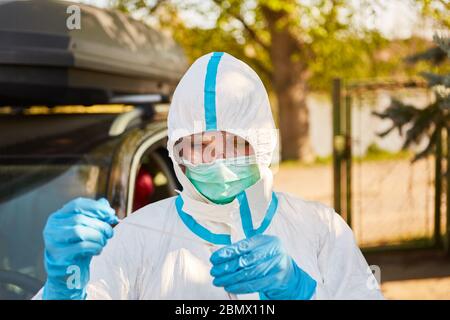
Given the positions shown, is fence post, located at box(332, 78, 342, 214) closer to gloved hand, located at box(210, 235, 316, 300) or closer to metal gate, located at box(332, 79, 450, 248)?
metal gate, located at box(332, 79, 450, 248)

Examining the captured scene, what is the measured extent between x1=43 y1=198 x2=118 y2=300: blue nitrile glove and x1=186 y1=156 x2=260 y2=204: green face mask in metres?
0.33

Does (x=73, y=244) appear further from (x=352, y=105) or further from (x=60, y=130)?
(x=352, y=105)

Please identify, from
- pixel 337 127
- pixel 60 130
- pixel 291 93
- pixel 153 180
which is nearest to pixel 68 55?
pixel 60 130

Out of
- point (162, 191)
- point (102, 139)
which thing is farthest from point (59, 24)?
point (162, 191)

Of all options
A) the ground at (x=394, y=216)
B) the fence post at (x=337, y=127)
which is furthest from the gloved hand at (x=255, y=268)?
the fence post at (x=337, y=127)

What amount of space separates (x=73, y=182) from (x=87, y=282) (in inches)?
53.2

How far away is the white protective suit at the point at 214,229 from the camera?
1.99 metres

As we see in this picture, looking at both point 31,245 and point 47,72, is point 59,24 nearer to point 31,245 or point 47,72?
point 47,72

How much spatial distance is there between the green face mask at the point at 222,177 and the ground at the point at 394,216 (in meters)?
0.37

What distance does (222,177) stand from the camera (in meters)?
2.06

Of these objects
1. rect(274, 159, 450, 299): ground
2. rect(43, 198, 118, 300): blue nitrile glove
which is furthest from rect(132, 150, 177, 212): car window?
rect(43, 198, 118, 300): blue nitrile glove

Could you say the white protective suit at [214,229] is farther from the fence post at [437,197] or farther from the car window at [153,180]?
the fence post at [437,197]

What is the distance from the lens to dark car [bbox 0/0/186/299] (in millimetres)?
3037

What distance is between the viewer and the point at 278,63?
18375 millimetres
